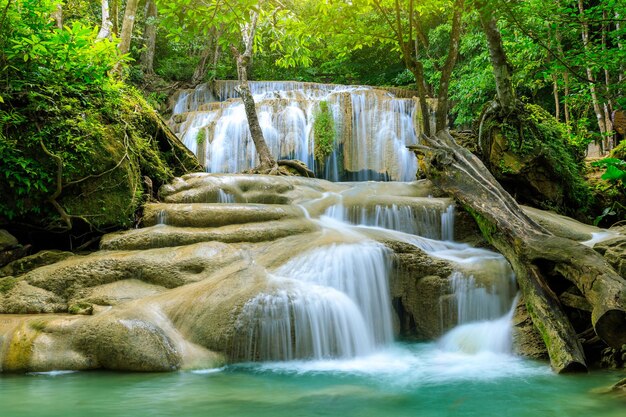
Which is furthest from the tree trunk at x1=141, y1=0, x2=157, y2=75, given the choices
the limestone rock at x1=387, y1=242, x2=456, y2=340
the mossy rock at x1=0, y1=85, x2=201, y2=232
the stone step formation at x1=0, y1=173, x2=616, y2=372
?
the limestone rock at x1=387, y1=242, x2=456, y2=340

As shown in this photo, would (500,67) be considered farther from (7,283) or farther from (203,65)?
(203,65)

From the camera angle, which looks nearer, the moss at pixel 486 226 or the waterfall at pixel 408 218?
the moss at pixel 486 226

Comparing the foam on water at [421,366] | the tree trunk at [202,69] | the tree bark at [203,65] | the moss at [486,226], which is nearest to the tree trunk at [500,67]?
the moss at [486,226]

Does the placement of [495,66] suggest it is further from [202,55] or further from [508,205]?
[202,55]

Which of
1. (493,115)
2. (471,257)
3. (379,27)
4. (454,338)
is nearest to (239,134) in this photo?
(379,27)

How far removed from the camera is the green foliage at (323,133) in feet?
45.3

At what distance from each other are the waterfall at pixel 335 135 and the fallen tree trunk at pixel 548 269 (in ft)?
22.3

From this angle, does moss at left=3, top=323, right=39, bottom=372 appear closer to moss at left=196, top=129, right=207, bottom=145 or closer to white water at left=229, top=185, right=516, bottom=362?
white water at left=229, top=185, right=516, bottom=362

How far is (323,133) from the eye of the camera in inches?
548

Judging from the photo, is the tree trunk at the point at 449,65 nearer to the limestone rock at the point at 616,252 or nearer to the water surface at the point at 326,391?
the limestone rock at the point at 616,252

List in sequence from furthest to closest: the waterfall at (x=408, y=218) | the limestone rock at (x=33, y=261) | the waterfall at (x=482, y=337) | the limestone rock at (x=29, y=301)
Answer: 1. the waterfall at (x=408, y=218)
2. the limestone rock at (x=33, y=261)
3. the limestone rock at (x=29, y=301)
4. the waterfall at (x=482, y=337)

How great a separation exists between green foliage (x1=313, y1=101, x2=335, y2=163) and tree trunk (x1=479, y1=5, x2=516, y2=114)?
5.71m

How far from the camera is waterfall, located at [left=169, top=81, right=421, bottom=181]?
532 inches

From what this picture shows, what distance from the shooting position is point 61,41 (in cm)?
618
